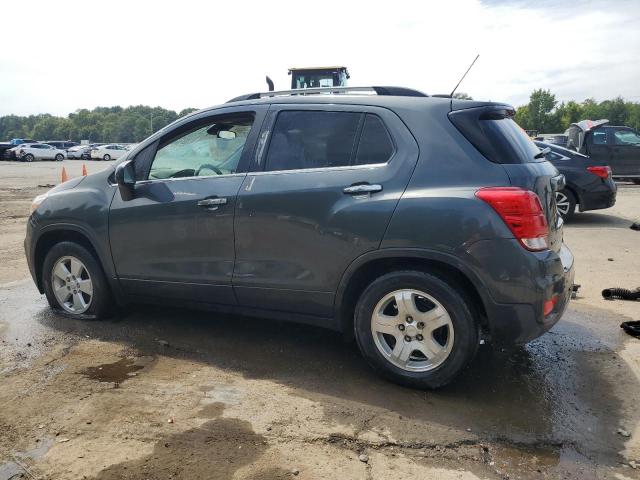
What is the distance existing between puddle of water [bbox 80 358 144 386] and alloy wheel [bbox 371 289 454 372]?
172 cm

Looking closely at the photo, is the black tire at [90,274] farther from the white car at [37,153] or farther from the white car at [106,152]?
the white car at [106,152]

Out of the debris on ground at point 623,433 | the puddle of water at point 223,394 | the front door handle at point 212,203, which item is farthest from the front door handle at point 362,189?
the debris on ground at point 623,433

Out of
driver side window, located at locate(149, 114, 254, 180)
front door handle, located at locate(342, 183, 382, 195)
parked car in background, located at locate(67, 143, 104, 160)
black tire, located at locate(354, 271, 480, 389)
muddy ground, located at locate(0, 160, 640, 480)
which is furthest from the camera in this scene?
parked car in background, located at locate(67, 143, 104, 160)

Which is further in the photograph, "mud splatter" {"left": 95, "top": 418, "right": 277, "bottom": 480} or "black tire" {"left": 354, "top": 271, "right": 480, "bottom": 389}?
"black tire" {"left": 354, "top": 271, "right": 480, "bottom": 389}

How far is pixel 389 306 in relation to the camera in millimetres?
3508

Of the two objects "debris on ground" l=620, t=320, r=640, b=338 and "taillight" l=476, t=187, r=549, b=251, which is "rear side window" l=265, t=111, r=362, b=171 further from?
"debris on ground" l=620, t=320, r=640, b=338

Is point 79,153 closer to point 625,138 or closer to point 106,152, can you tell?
point 106,152

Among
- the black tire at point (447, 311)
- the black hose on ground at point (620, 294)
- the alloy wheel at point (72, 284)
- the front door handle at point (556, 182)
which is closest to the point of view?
the black tire at point (447, 311)

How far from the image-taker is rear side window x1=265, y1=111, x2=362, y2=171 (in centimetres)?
365

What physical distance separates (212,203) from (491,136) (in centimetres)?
197

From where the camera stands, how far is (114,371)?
3779 mm

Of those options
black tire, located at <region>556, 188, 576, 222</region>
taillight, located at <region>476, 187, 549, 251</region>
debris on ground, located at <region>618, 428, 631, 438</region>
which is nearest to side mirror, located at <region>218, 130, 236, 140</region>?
taillight, located at <region>476, 187, 549, 251</region>

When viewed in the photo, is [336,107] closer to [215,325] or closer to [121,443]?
[215,325]

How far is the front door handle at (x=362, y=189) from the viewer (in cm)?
343
